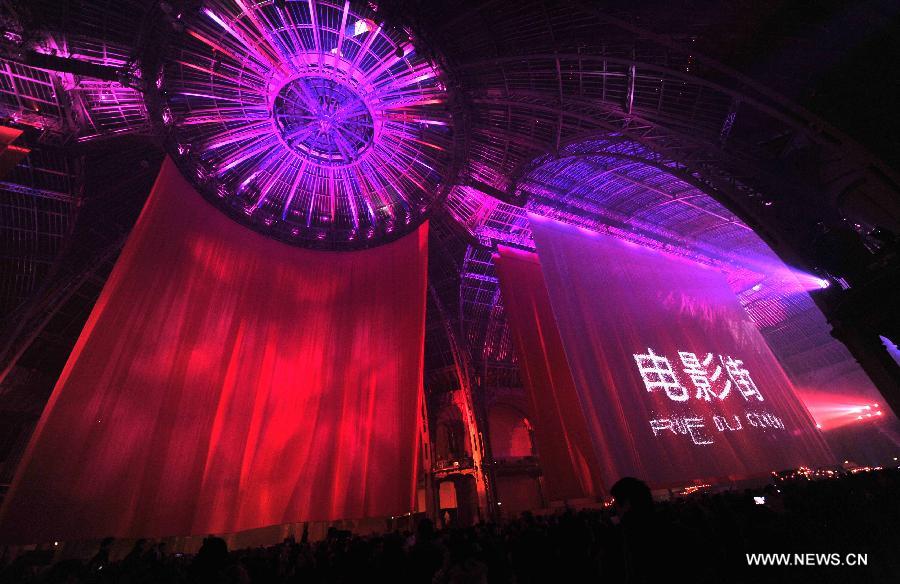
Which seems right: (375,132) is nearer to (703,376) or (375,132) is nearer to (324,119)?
(324,119)

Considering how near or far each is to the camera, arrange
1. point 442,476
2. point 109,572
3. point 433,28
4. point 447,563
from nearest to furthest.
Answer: point 447,563, point 109,572, point 433,28, point 442,476

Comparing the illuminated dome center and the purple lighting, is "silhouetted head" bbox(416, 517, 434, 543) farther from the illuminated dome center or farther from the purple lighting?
the illuminated dome center

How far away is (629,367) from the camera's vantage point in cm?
1777

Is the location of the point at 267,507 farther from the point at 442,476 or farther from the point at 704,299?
the point at 704,299

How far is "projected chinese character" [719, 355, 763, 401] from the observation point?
21.8 m

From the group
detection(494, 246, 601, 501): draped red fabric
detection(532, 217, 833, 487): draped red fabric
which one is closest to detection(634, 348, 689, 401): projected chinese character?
detection(532, 217, 833, 487): draped red fabric

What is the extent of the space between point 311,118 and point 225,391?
11383 millimetres

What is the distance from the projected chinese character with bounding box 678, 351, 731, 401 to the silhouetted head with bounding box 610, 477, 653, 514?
19284mm

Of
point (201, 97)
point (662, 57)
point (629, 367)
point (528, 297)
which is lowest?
point (629, 367)

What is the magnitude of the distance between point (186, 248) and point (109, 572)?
1059 centimetres

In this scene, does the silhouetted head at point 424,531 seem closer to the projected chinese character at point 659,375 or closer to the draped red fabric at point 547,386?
the draped red fabric at point 547,386

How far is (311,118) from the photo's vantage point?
16688mm

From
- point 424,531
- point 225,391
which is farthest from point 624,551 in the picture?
point 225,391

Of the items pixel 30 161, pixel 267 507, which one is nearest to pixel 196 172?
pixel 30 161
